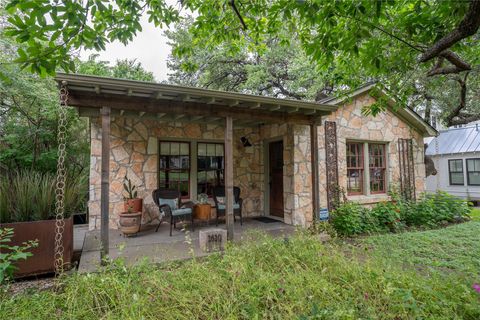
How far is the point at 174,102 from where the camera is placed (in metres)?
4.18

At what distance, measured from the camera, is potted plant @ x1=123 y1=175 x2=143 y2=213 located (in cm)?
497

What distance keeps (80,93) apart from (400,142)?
7.60 metres

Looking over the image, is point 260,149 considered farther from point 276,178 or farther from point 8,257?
point 8,257

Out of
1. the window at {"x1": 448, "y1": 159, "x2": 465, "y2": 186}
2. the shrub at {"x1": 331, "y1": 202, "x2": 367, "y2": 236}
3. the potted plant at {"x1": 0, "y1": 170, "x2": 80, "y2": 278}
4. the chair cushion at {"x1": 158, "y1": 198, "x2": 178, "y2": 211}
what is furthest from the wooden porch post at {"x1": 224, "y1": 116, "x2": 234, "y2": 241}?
the window at {"x1": 448, "y1": 159, "x2": 465, "y2": 186}

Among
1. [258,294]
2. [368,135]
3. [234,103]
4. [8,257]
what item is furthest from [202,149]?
A: [258,294]

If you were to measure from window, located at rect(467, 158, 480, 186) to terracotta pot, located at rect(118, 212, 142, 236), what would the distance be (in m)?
14.1

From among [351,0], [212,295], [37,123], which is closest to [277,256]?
[212,295]

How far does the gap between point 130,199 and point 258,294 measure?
11.6ft

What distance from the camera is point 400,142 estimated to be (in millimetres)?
7262

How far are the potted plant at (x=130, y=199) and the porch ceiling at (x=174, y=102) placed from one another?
1.43 metres

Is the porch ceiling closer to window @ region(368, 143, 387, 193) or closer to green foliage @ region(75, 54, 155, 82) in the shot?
window @ region(368, 143, 387, 193)

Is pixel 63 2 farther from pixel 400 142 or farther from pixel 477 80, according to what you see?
pixel 477 80

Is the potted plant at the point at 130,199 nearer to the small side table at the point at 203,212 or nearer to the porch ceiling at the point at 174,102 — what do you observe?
the small side table at the point at 203,212

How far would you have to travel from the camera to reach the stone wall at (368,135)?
6.25 m
